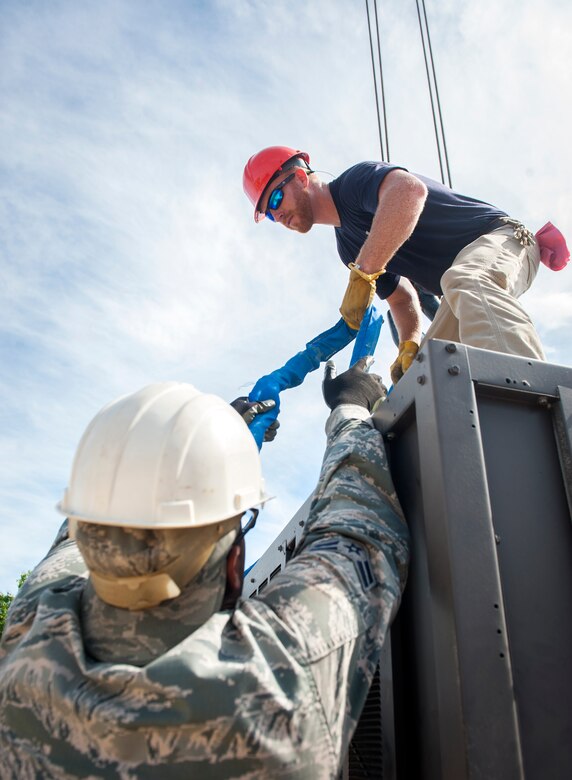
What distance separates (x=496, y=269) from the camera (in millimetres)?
2637

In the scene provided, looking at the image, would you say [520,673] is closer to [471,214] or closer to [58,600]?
[58,600]

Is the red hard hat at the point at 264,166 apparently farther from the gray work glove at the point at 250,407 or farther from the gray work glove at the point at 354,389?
the gray work glove at the point at 354,389

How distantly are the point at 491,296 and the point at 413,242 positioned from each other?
945 mm

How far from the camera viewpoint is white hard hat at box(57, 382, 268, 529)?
1301 mm

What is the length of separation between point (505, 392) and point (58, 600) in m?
1.28

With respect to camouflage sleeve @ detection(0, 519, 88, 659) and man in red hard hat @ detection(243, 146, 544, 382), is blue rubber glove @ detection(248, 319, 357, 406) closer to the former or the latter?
man in red hard hat @ detection(243, 146, 544, 382)

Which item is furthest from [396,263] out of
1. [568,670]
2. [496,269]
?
[568,670]

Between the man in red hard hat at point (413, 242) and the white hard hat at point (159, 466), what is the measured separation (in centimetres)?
121

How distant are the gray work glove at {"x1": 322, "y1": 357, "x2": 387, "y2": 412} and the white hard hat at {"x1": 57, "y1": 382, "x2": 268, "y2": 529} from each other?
3.05 feet

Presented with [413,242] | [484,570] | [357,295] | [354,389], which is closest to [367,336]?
[357,295]

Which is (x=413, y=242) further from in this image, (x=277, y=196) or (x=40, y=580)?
(x=40, y=580)

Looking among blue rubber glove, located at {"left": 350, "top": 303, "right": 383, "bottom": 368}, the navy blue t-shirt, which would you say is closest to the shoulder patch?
blue rubber glove, located at {"left": 350, "top": 303, "right": 383, "bottom": 368}

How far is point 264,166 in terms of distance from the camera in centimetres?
400

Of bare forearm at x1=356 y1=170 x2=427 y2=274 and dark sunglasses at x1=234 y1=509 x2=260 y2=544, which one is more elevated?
bare forearm at x1=356 y1=170 x2=427 y2=274
